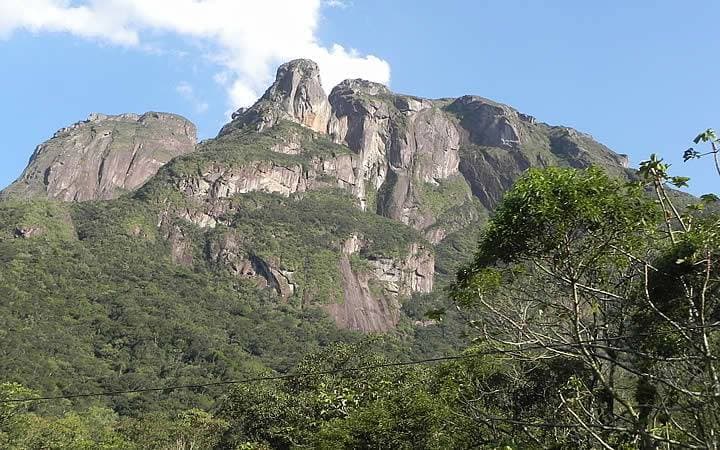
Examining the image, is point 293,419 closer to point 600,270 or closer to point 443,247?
point 600,270

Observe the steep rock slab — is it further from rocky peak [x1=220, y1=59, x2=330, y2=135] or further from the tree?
the tree

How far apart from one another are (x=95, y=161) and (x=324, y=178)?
65.4 metres

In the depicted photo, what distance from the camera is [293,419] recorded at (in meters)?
28.3

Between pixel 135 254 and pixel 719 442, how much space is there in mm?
110682

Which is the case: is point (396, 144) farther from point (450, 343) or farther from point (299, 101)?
point (450, 343)

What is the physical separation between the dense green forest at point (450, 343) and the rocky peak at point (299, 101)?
6150cm

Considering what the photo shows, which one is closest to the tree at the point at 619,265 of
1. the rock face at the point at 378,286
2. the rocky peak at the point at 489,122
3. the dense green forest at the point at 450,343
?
the dense green forest at the point at 450,343

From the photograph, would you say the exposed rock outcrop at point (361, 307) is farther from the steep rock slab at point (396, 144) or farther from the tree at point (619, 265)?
the tree at point (619, 265)

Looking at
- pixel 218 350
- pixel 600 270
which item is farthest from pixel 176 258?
pixel 600 270

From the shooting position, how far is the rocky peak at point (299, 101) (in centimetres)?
15525

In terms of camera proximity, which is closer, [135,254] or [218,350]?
[218,350]

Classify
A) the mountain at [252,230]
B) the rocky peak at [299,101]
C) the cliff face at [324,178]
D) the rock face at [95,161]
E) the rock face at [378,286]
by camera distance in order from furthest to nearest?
the rocky peak at [299,101] < the rock face at [95,161] < the cliff face at [324,178] < the rock face at [378,286] < the mountain at [252,230]

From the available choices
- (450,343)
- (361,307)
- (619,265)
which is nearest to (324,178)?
(361,307)

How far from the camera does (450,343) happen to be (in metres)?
106
